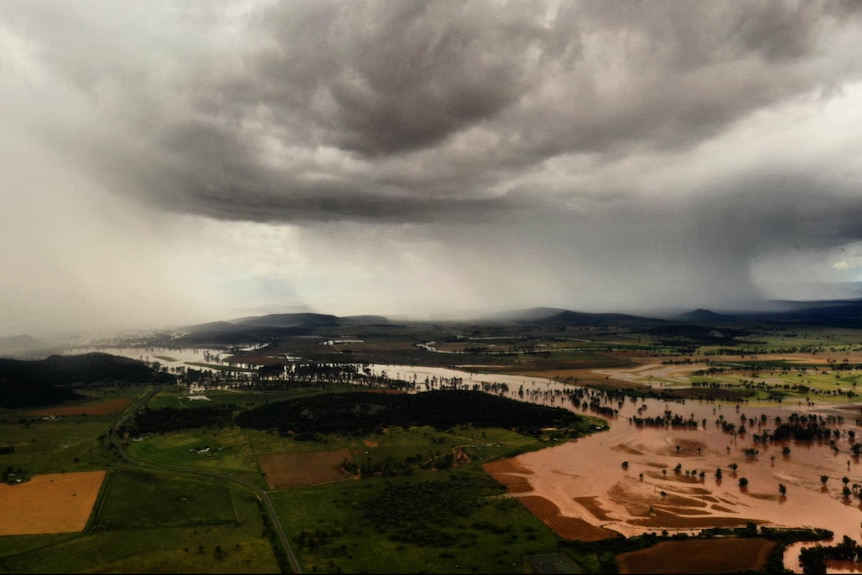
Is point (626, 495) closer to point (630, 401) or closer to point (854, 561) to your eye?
point (854, 561)

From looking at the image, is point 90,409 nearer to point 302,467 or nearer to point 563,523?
point 302,467

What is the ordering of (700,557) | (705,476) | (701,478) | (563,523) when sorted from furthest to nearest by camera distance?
(705,476), (701,478), (563,523), (700,557)

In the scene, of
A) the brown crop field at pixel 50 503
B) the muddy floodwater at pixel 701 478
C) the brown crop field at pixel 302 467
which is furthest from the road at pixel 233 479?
the muddy floodwater at pixel 701 478

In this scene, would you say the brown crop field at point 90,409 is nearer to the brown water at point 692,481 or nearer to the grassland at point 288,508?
the grassland at point 288,508

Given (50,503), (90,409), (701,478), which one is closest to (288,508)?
(50,503)

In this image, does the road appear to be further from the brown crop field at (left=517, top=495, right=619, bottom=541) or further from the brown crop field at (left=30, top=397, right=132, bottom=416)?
the brown crop field at (left=517, top=495, right=619, bottom=541)
